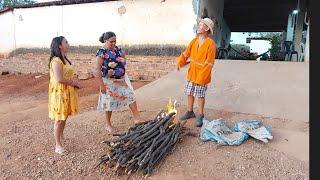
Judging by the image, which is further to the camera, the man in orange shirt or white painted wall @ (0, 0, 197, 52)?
white painted wall @ (0, 0, 197, 52)

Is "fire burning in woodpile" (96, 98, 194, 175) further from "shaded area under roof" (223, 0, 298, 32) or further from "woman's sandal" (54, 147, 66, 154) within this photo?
"shaded area under roof" (223, 0, 298, 32)

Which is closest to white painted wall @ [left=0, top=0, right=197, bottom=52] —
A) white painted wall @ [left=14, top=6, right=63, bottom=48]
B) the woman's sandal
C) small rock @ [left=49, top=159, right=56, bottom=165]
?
white painted wall @ [left=14, top=6, right=63, bottom=48]

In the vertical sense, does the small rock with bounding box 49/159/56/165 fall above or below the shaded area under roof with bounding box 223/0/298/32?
below

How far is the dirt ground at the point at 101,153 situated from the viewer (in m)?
3.46

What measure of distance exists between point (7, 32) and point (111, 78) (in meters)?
10.7

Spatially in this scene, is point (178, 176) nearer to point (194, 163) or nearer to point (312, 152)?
point (194, 163)

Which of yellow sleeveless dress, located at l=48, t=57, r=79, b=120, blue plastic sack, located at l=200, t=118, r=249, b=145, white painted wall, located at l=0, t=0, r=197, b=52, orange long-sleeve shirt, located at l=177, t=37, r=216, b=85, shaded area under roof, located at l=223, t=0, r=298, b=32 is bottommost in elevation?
blue plastic sack, located at l=200, t=118, r=249, b=145

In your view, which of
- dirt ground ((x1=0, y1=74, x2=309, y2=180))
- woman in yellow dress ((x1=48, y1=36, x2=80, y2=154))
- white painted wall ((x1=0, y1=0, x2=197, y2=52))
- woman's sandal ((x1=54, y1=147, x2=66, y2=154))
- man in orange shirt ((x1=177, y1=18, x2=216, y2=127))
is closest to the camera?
dirt ground ((x1=0, y1=74, x2=309, y2=180))

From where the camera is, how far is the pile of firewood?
11.4ft

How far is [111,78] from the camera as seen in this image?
14.6 ft

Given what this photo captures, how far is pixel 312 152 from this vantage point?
26.3 inches

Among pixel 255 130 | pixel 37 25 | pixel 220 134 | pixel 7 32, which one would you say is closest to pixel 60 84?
pixel 220 134

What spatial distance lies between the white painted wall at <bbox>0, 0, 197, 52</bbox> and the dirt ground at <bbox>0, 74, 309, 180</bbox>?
4.28 metres

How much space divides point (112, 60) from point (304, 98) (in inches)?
141
